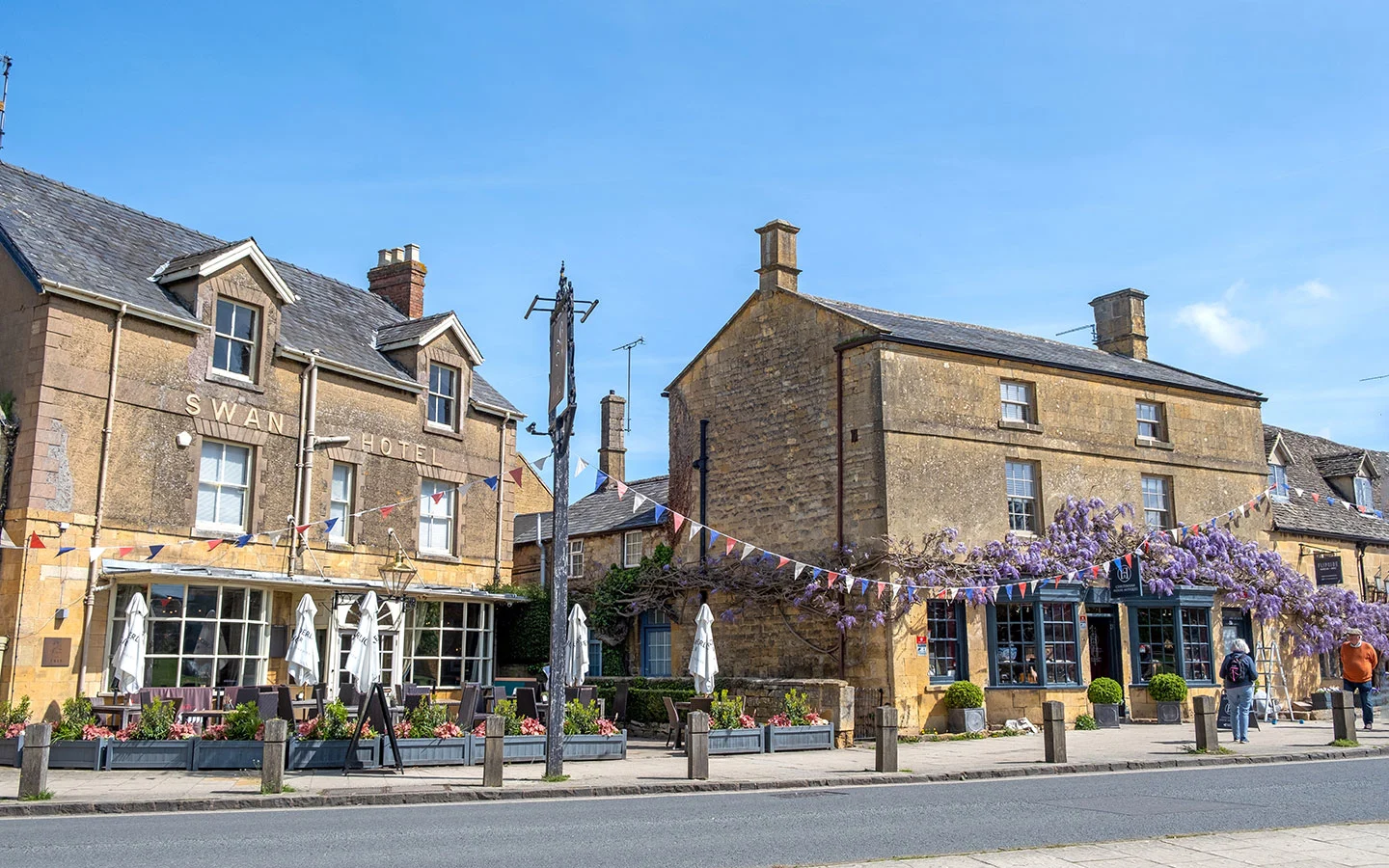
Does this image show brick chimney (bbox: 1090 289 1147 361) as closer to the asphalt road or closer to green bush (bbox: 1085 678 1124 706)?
green bush (bbox: 1085 678 1124 706)

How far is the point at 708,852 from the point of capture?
938 cm

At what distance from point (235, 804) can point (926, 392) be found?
1574 cm

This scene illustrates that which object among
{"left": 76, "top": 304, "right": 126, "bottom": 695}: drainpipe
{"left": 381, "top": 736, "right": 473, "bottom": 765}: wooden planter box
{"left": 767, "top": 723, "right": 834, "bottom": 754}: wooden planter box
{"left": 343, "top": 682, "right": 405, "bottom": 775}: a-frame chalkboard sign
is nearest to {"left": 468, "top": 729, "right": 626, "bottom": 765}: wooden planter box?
{"left": 381, "top": 736, "right": 473, "bottom": 765}: wooden planter box

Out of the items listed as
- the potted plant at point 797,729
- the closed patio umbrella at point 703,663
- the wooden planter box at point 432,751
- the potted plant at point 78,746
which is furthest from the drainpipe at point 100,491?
the potted plant at point 797,729

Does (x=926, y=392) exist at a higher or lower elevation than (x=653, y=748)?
higher

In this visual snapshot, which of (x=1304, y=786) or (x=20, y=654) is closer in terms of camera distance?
(x=1304, y=786)

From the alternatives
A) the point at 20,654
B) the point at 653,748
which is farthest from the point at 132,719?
the point at 653,748

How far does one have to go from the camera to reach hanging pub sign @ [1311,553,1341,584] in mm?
28516

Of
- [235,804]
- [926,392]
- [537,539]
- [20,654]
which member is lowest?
[235,804]

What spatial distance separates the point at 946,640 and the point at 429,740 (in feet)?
36.9

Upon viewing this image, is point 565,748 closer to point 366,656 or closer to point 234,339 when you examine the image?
point 366,656

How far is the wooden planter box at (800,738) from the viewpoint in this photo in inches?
746

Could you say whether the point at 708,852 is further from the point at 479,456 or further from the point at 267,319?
the point at 479,456

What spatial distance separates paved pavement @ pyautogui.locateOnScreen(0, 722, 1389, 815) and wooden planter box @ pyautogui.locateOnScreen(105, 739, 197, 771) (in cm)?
19
